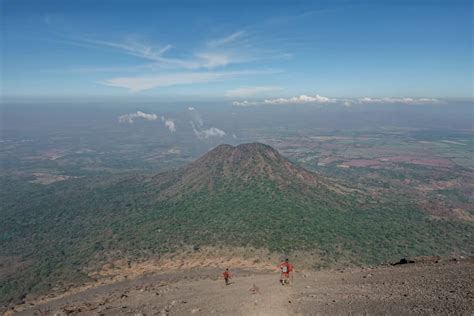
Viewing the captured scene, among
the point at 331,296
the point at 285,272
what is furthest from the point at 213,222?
the point at 331,296

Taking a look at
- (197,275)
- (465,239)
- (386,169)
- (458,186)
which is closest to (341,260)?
(197,275)

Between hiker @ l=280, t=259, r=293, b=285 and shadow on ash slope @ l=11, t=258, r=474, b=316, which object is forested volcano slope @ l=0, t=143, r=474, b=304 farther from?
hiker @ l=280, t=259, r=293, b=285

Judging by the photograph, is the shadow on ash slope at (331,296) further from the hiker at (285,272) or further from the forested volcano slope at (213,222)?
the forested volcano slope at (213,222)

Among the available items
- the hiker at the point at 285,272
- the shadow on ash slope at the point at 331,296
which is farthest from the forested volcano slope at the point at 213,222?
the hiker at the point at 285,272

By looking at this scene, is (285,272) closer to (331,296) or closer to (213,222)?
(331,296)

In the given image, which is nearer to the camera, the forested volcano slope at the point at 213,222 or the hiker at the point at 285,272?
the hiker at the point at 285,272

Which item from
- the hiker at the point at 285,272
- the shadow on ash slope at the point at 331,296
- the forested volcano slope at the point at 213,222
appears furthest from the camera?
the forested volcano slope at the point at 213,222

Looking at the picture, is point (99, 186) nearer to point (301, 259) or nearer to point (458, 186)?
point (301, 259)

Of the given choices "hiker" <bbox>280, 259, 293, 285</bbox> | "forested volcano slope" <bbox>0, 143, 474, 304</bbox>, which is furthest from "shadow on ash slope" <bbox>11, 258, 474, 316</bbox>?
"forested volcano slope" <bbox>0, 143, 474, 304</bbox>
